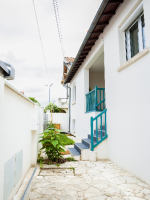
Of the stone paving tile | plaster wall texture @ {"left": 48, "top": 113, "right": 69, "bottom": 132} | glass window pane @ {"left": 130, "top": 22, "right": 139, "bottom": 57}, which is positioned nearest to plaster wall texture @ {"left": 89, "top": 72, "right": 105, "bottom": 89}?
glass window pane @ {"left": 130, "top": 22, "right": 139, "bottom": 57}

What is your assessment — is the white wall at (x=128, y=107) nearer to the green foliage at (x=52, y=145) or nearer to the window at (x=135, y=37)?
the window at (x=135, y=37)

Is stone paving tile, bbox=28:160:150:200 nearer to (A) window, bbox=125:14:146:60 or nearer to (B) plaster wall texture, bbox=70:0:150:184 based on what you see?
(B) plaster wall texture, bbox=70:0:150:184

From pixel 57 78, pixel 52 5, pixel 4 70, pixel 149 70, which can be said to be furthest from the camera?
pixel 57 78

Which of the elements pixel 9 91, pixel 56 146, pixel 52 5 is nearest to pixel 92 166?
pixel 56 146

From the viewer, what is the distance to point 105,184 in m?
2.72

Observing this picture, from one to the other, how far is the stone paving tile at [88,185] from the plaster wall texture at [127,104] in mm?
294

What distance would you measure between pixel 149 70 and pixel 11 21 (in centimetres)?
652

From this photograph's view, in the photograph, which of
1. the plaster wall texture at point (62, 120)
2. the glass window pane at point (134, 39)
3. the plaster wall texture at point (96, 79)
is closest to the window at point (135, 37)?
the glass window pane at point (134, 39)

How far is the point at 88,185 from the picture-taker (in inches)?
106

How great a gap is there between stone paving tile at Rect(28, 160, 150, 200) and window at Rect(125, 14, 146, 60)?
8.86ft

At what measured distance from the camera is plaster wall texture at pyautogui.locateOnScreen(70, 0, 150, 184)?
2795mm

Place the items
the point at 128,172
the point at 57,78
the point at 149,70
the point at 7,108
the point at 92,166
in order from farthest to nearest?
1. the point at 57,78
2. the point at 92,166
3. the point at 128,172
4. the point at 149,70
5. the point at 7,108

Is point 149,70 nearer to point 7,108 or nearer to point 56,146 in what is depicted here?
point 7,108

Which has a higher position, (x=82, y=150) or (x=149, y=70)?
(x=149, y=70)
